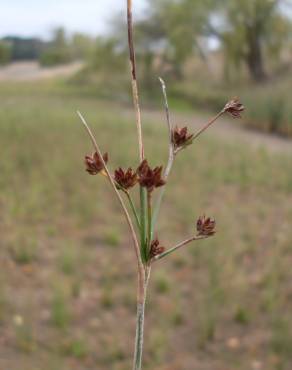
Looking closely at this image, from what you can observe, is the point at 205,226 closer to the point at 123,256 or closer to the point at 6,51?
the point at 6,51

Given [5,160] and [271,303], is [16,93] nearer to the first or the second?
[5,160]

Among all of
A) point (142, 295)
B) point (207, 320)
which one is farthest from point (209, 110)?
point (142, 295)

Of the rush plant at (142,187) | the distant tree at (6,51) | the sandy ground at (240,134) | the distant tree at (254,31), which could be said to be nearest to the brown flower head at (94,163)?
the rush plant at (142,187)

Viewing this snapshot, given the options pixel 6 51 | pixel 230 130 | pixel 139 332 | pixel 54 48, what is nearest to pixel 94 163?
pixel 139 332

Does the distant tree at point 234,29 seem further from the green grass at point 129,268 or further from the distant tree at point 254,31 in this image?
the green grass at point 129,268

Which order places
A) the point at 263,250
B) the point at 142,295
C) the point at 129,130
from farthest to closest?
1. the point at 129,130
2. the point at 263,250
3. the point at 142,295

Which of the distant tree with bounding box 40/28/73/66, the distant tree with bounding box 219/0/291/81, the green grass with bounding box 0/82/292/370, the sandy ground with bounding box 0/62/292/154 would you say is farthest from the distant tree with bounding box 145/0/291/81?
the green grass with bounding box 0/82/292/370
